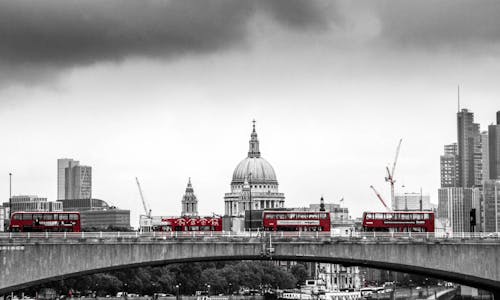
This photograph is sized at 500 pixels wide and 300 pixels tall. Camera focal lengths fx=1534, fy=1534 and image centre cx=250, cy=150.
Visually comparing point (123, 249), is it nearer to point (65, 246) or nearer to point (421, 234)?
point (65, 246)

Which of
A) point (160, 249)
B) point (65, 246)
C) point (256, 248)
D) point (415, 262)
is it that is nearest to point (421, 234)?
point (415, 262)

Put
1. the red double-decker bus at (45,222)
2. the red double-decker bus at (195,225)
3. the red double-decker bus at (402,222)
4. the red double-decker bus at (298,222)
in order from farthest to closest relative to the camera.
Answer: the red double-decker bus at (195,225), the red double-decker bus at (298,222), the red double-decker bus at (402,222), the red double-decker bus at (45,222)

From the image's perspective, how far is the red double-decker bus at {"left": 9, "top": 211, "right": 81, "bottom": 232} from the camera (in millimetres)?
156375

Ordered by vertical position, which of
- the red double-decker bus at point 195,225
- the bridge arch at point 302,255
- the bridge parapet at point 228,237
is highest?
the red double-decker bus at point 195,225

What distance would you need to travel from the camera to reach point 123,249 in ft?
469

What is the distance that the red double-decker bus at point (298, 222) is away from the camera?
548 feet

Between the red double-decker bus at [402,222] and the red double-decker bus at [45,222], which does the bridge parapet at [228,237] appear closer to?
the red double-decker bus at [45,222]

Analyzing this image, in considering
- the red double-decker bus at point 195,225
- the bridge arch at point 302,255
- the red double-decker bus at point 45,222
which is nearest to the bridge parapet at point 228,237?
the bridge arch at point 302,255

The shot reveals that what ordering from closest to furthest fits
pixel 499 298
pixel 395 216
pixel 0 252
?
pixel 0 252
pixel 499 298
pixel 395 216

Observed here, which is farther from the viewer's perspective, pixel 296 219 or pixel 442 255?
pixel 296 219

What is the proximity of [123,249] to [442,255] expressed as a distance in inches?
1182

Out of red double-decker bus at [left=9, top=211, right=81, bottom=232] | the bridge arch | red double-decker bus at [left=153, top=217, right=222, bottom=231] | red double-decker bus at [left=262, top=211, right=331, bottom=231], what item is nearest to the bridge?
the bridge arch

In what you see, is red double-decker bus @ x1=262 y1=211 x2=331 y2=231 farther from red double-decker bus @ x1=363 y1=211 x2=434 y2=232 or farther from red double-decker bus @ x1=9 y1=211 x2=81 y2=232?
red double-decker bus @ x1=9 y1=211 x2=81 y2=232

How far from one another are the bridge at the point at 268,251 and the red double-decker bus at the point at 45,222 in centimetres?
1244
